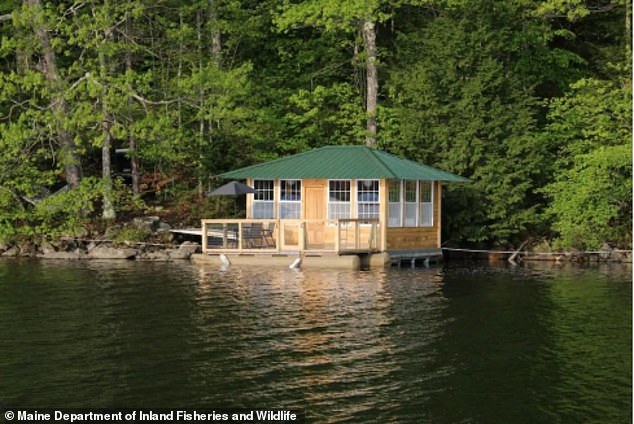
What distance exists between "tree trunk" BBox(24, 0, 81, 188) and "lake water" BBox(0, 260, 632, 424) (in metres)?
9.55

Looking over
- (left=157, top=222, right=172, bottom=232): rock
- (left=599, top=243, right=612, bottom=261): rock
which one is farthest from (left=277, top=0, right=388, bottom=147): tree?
(left=599, top=243, right=612, bottom=261): rock

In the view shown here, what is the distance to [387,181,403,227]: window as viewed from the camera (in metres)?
30.8

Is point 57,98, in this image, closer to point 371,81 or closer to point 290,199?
point 290,199

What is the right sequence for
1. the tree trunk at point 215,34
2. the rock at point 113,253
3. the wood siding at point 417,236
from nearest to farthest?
the wood siding at point 417,236 → the rock at point 113,253 → the tree trunk at point 215,34

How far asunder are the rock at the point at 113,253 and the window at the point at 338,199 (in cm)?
694

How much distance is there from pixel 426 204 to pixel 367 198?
239 centimetres

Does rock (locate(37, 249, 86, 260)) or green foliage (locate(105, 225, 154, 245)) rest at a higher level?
green foliage (locate(105, 225, 154, 245))

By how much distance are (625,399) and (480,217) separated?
2086 cm

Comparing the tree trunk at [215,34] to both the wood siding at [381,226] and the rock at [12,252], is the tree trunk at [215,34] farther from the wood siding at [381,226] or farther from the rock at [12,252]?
the rock at [12,252]

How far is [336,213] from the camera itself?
103 feet

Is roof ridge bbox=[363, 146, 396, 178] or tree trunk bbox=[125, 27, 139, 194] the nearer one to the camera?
roof ridge bbox=[363, 146, 396, 178]

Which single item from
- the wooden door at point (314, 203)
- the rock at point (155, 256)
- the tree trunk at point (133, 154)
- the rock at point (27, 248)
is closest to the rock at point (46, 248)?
the rock at point (27, 248)

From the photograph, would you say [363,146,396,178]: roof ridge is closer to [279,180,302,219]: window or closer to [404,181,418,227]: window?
[404,181,418,227]: window

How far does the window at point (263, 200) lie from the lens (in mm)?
32656
